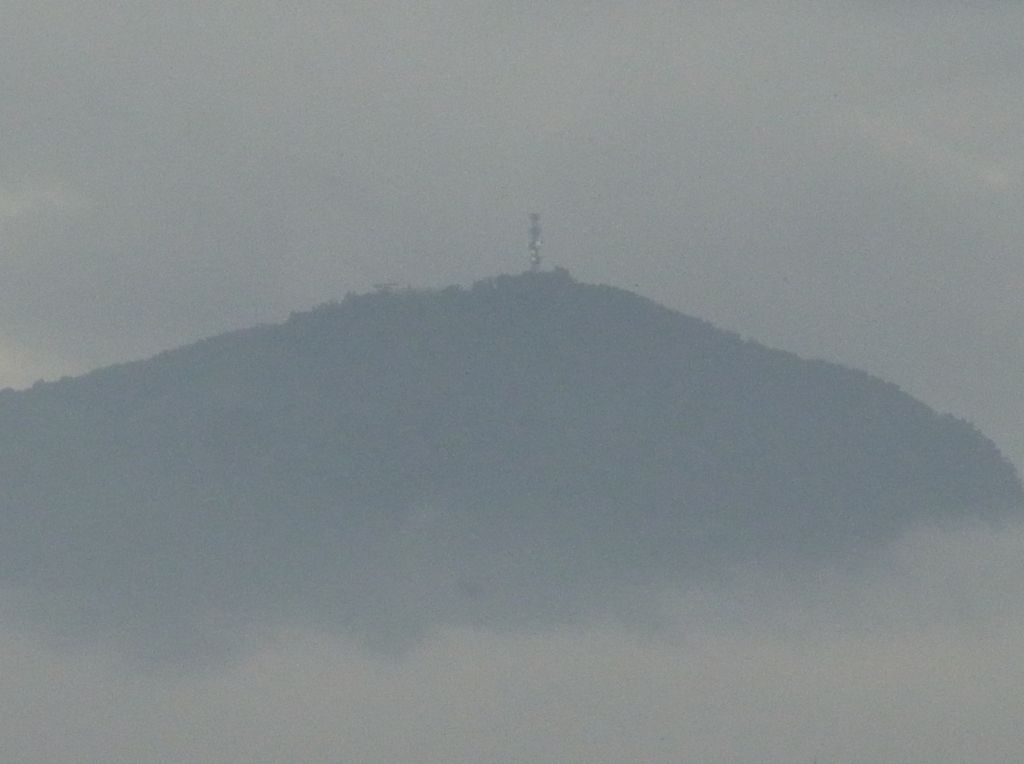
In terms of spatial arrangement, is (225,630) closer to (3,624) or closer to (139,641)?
(139,641)

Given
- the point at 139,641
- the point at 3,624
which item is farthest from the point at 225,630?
the point at 3,624

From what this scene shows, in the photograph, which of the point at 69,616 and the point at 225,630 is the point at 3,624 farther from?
the point at 225,630

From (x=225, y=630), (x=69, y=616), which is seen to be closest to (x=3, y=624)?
(x=69, y=616)
